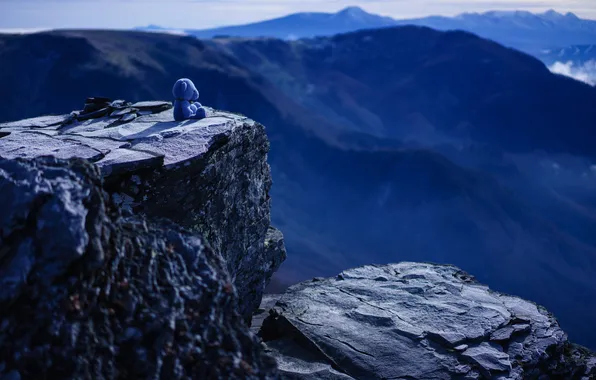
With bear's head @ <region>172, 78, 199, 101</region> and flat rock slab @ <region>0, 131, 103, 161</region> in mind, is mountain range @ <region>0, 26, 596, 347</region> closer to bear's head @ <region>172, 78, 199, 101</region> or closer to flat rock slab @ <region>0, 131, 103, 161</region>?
bear's head @ <region>172, 78, 199, 101</region>

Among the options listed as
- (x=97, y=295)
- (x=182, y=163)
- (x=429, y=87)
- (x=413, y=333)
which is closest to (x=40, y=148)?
(x=182, y=163)

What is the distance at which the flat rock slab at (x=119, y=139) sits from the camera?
6.40 metres

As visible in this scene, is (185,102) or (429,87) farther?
(429,87)

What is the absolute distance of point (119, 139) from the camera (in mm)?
7250

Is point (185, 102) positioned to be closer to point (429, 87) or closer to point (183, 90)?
point (183, 90)

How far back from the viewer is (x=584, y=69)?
448 ft

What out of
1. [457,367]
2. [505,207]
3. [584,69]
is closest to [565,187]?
[505,207]

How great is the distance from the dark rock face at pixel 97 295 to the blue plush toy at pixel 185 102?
4433mm

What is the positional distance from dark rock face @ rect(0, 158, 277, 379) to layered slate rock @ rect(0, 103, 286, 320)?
2.22m

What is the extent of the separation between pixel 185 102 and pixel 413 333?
596 cm

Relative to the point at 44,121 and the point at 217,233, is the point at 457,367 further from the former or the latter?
the point at 44,121

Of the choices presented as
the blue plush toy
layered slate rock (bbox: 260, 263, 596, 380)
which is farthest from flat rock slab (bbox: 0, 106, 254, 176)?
layered slate rock (bbox: 260, 263, 596, 380)

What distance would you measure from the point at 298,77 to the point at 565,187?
4271 cm

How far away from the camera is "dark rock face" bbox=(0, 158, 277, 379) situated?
11.2ft
